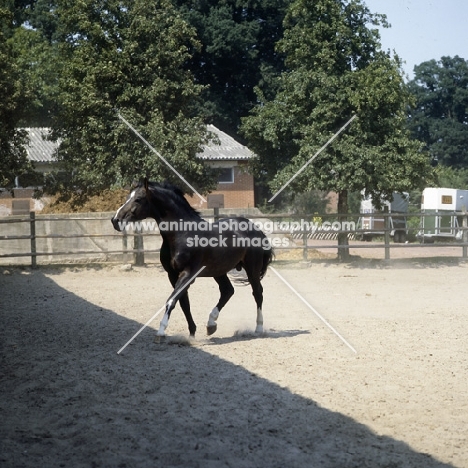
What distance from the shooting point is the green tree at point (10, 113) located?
1884 centimetres

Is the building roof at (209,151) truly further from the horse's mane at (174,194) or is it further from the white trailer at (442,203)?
the horse's mane at (174,194)

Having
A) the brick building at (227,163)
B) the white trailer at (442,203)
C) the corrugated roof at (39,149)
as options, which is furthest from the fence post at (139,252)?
the brick building at (227,163)

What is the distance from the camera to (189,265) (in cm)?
926

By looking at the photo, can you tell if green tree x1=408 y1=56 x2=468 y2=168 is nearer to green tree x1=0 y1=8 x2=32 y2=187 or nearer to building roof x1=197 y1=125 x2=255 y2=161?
building roof x1=197 y1=125 x2=255 y2=161

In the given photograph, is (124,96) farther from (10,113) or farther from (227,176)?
(227,176)

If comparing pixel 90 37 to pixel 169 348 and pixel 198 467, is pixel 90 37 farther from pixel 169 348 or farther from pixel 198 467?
pixel 198 467

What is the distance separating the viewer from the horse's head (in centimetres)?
898

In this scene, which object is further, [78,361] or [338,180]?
[338,180]

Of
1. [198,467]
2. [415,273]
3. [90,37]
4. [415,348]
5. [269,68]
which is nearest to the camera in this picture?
[198,467]

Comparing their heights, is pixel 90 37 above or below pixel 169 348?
above

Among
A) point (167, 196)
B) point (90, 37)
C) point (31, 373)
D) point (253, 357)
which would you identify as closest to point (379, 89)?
point (90, 37)

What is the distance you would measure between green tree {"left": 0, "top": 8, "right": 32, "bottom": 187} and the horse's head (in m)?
10.6

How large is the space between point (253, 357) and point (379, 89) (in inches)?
508

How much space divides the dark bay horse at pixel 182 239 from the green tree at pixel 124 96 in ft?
32.5
